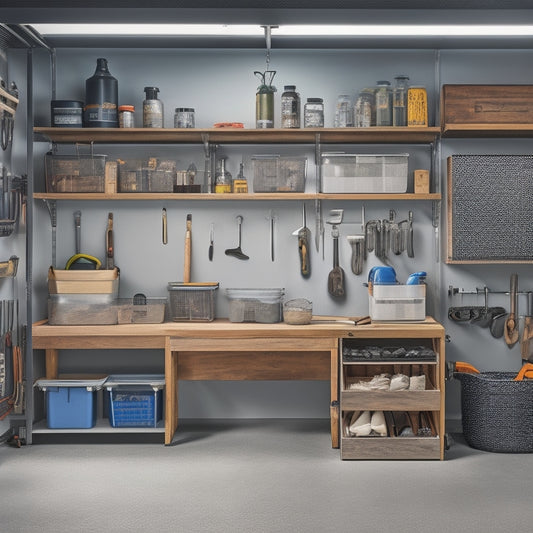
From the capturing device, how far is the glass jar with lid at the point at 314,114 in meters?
5.05

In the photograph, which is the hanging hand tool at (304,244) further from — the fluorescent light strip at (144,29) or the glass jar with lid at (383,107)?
the fluorescent light strip at (144,29)

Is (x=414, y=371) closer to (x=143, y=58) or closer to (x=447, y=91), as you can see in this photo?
(x=447, y=91)

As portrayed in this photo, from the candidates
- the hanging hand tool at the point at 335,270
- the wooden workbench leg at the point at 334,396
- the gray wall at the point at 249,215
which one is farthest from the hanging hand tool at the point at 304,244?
the wooden workbench leg at the point at 334,396

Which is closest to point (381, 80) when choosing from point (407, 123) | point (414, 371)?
point (407, 123)

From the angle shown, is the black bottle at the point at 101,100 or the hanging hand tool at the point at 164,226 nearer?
the black bottle at the point at 101,100

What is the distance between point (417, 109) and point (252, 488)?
2.62 meters

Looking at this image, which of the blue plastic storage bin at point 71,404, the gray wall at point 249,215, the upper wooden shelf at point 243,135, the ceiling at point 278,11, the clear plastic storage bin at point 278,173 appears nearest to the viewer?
the ceiling at point 278,11

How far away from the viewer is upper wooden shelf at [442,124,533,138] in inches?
194

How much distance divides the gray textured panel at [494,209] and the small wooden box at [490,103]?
Result: 0.86ft

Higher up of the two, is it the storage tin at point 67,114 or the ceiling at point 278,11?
the storage tin at point 67,114

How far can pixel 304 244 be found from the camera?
5348 mm

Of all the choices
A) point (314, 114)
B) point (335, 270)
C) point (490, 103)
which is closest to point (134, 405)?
point (335, 270)

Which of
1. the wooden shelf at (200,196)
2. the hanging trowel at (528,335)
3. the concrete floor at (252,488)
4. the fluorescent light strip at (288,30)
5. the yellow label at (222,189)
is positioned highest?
the fluorescent light strip at (288,30)

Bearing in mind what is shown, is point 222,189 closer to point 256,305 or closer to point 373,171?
point 256,305
